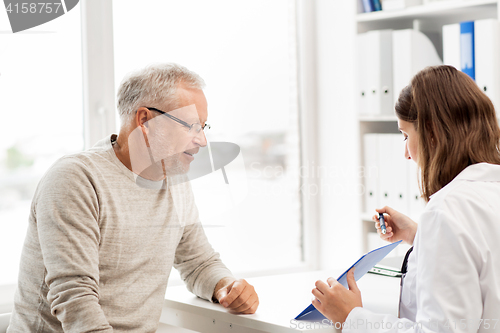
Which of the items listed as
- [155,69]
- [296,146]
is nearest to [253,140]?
[296,146]

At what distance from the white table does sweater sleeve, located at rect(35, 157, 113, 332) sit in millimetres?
267

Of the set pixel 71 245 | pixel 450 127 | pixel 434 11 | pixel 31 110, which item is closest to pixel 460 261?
pixel 450 127

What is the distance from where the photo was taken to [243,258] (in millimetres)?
2160

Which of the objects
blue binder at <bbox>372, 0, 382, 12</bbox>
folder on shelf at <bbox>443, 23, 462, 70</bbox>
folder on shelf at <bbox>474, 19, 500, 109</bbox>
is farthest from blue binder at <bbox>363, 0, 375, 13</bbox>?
folder on shelf at <bbox>474, 19, 500, 109</bbox>

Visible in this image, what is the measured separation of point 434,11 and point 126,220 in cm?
132

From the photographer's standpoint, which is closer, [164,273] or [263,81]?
[164,273]

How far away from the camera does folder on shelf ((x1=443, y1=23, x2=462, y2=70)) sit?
Answer: 173 cm

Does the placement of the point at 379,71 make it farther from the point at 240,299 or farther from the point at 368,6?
the point at 240,299

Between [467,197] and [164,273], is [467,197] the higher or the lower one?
the higher one

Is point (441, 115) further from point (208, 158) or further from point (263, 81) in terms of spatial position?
point (263, 81)

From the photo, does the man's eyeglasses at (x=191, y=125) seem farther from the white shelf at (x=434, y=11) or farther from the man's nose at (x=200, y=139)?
the white shelf at (x=434, y=11)

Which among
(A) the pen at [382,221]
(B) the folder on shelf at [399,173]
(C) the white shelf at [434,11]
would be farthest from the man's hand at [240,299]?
(C) the white shelf at [434,11]

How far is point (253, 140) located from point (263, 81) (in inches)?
10.2

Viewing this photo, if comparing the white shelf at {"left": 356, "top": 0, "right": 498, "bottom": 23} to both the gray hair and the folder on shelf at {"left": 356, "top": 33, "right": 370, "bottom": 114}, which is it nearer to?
the folder on shelf at {"left": 356, "top": 33, "right": 370, "bottom": 114}
